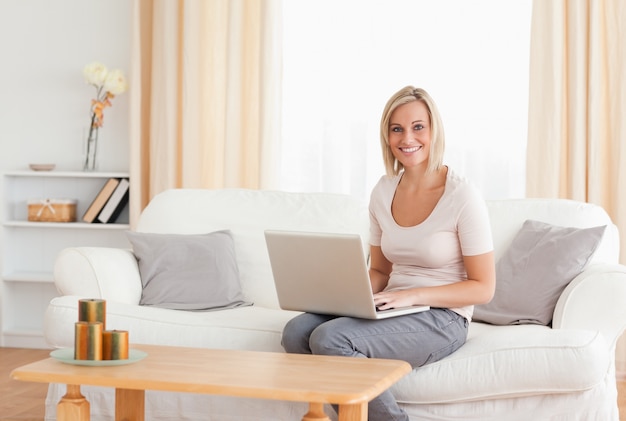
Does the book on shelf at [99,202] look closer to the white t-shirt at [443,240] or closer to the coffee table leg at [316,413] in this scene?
the white t-shirt at [443,240]

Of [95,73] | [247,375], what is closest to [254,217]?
Answer: [95,73]

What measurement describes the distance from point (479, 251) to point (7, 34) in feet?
11.5

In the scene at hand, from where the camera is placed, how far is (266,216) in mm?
3754

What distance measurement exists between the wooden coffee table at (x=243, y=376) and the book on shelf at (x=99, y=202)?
8.63 feet

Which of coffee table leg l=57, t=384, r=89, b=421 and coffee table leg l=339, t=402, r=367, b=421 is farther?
coffee table leg l=57, t=384, r=89, b=421

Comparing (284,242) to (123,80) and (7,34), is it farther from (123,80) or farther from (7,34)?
(7,34)

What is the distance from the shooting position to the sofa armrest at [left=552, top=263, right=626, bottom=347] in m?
2.90

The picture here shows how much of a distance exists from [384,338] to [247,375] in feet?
1.83

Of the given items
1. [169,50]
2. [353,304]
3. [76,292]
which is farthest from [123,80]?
[353,304]

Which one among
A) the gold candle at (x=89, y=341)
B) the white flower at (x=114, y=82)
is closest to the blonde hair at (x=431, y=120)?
the gold candle at (x=89, y=341)

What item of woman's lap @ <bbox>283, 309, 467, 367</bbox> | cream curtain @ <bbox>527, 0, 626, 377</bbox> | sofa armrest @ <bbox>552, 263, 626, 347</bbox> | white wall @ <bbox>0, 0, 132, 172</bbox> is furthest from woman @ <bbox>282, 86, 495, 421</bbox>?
white wall @ <bbox>0, 0, 132, 172</bbox>

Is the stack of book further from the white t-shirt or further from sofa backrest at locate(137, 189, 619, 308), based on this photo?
the white t-shirt

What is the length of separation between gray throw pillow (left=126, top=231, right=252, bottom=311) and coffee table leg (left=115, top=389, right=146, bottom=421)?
80 centimetres

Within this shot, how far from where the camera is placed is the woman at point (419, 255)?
8.45 feet
